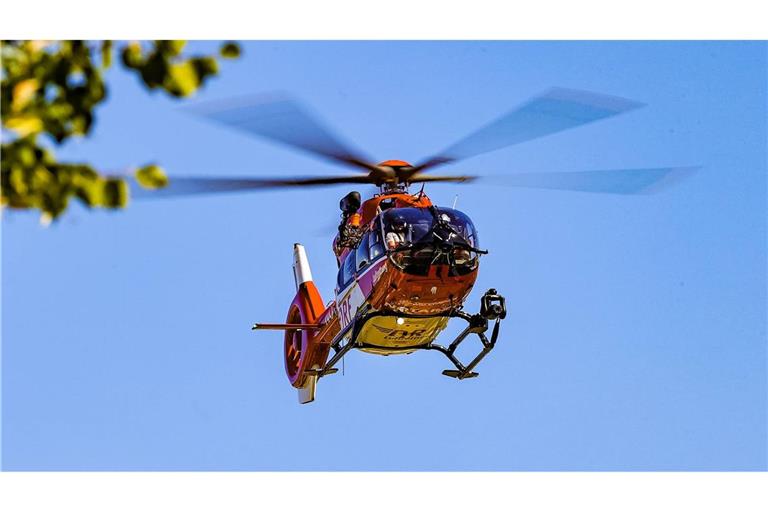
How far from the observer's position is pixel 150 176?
5.80 metres

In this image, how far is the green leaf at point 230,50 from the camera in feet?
19.1

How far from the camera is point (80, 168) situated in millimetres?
5848

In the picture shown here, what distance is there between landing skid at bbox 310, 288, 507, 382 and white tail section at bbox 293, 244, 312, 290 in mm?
3210

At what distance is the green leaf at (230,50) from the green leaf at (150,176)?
68cm

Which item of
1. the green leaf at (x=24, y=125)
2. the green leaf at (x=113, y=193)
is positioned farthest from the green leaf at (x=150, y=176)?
the green leaf at (x=24, y=125)

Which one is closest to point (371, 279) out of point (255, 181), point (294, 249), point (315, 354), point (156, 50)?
point (255, 181)

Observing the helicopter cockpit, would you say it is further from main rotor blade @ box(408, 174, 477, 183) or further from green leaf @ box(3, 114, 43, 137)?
green leaf @ box(3, 114, 43, 137)

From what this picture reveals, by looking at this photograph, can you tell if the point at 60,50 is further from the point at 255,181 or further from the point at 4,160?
the point at 255,181

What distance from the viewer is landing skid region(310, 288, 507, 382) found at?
18.6 metres

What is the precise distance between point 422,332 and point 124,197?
1342cm

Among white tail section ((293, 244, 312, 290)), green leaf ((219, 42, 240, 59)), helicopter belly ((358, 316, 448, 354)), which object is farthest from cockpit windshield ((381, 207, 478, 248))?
green leaf ((219, 42, 240, 59))

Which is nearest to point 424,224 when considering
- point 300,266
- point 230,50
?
point 300,266

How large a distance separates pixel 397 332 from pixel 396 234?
1.93 metres

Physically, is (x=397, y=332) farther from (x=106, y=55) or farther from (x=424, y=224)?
(x=106, y=55)
